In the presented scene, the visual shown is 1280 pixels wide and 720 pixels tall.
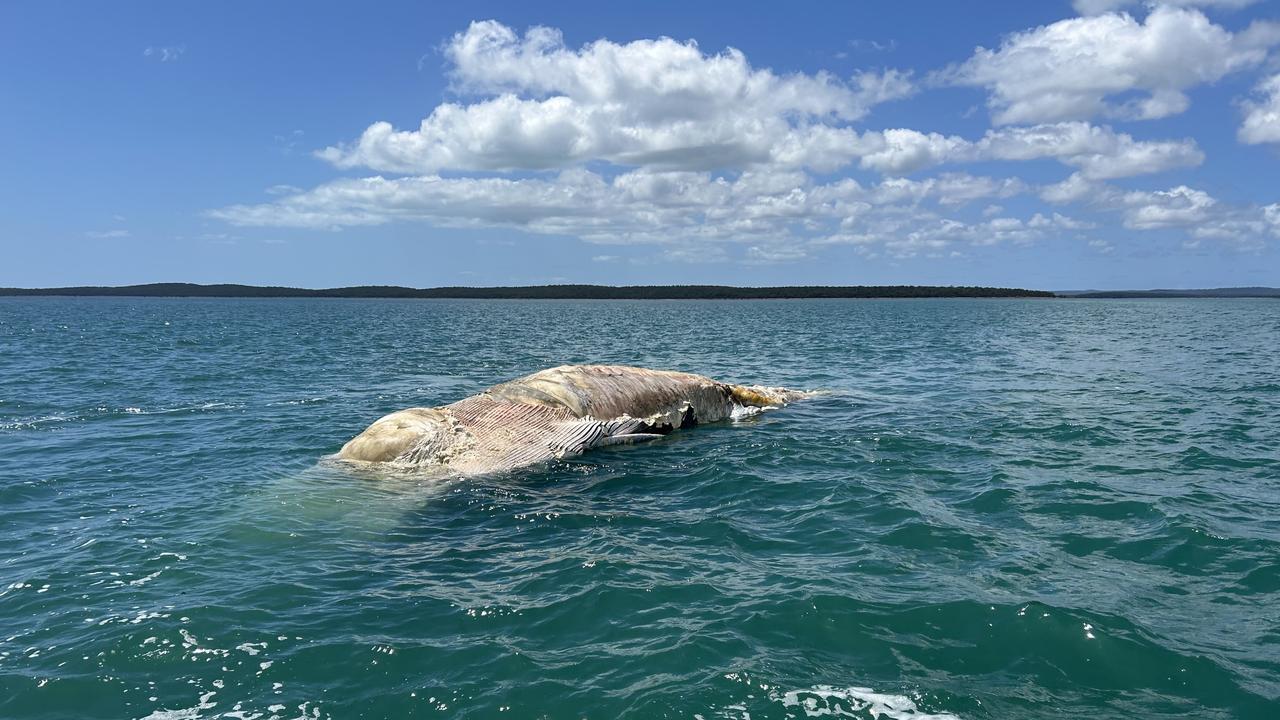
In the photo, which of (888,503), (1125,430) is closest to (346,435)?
(888,503)

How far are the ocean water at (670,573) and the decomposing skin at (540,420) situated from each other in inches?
24.1

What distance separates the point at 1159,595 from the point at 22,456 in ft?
59.6

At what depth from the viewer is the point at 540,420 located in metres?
13.7

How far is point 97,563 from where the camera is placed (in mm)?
8430

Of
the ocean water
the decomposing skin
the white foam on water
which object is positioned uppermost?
the decomposing skin

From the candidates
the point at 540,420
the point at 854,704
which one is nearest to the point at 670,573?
the point at 854,704

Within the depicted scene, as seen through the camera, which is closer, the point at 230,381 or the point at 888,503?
the point at 888,503

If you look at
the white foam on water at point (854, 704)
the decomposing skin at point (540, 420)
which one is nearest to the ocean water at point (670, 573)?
the white foam on water at point (854, 704)

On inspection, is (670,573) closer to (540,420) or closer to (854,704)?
(854,704)

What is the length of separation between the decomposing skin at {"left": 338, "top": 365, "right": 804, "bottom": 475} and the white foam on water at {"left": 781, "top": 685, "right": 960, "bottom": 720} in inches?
299

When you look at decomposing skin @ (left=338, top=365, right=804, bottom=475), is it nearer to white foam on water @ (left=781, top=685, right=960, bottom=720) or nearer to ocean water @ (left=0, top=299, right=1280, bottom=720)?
ocean water @ (left=0, top=299, right=1280, bottom=720)

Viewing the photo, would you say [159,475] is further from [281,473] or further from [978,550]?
[978,550]

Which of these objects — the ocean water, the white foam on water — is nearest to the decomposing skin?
the ocean water

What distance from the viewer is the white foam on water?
5.48 metres
